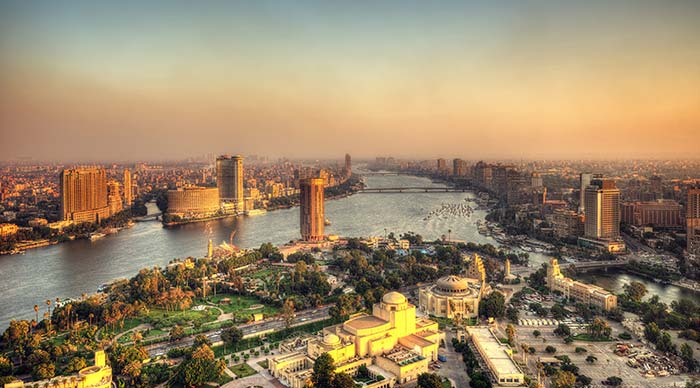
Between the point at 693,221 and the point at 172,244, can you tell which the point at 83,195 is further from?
the point at 693,221

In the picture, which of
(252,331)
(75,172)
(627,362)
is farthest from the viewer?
(75,172)

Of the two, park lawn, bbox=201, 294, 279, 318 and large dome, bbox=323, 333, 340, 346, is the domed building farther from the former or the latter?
large dome, bbox=323, 333, 340, 346

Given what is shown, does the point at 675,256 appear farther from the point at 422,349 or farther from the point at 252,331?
the point at 252,331

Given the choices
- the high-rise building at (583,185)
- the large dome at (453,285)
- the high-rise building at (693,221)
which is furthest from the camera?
the high-rise building at (583,185)

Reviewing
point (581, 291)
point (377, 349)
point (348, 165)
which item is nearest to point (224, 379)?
point (377, 349)

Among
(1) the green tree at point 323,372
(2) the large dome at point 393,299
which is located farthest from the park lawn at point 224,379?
(2) the large dome at point 393,299

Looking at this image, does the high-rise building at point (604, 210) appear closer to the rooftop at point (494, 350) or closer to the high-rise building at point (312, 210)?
the high-rise building at point (312, 210)

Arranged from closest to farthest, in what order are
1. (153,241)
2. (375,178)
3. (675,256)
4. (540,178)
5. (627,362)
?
(627,362) → (675,256) → (153,241) → (540,178) → (375,178)

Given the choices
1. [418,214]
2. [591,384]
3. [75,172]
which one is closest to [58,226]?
[75,172]
